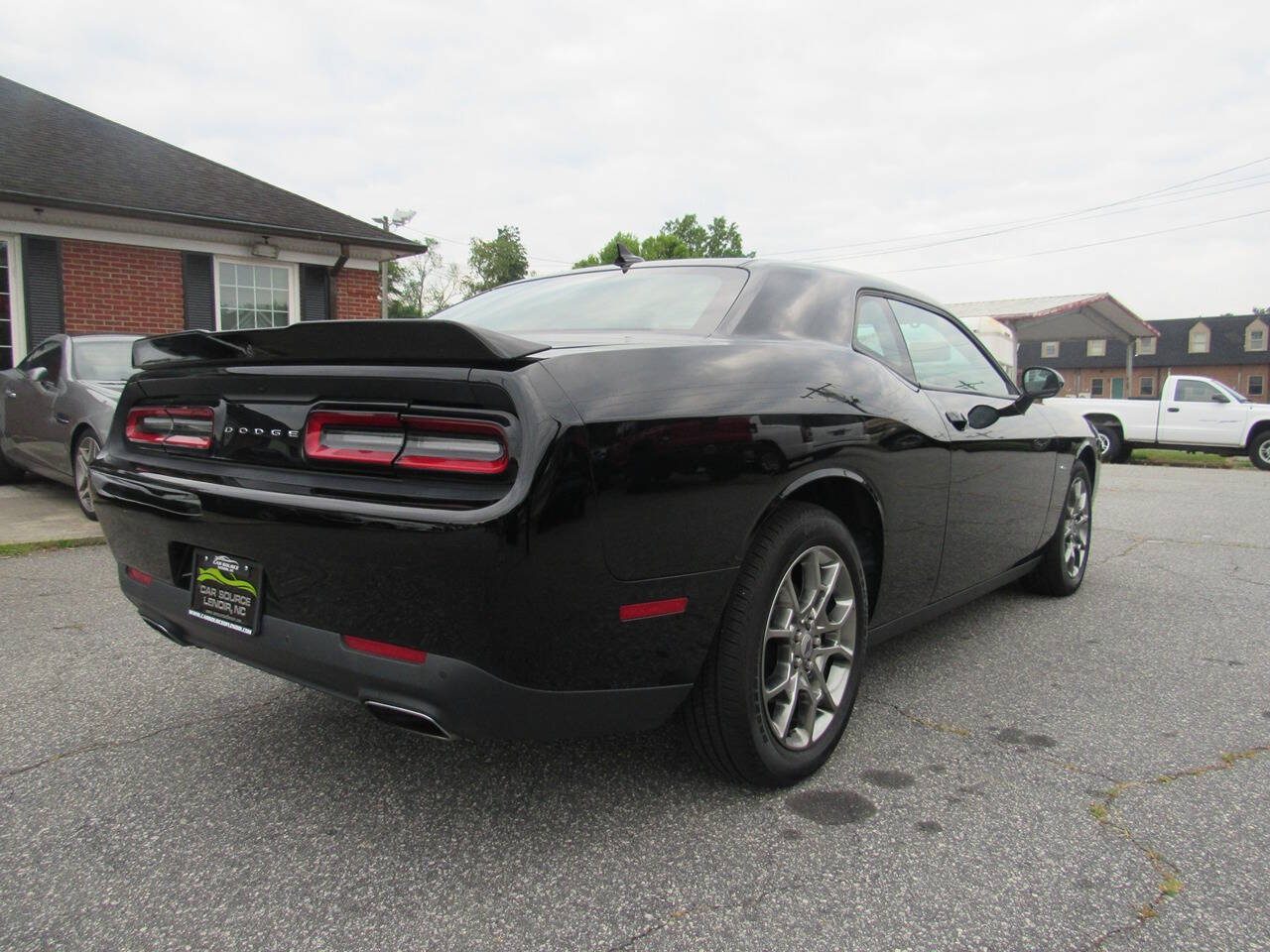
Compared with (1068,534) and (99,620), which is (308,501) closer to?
(99,620)

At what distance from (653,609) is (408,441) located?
25.2 inches

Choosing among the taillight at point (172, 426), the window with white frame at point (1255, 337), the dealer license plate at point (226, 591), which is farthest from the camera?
the window with white frame at point (1255, 337)

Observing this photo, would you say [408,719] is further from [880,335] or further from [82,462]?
[82,462]

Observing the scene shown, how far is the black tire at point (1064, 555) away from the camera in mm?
4332

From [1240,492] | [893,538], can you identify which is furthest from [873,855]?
[1240,492]

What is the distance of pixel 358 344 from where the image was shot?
196 centimetres

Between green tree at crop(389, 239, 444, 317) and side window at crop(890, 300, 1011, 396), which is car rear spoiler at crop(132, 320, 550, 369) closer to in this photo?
side window at crop(890, 300, 1011, 396)

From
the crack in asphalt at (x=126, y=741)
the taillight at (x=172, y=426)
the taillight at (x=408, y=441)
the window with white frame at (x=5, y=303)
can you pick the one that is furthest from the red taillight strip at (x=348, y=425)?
the window with white frame at (x=5, y=303)

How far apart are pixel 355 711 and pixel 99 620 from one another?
181 cm

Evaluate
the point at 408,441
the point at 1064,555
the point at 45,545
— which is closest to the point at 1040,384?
the point at 1064,555

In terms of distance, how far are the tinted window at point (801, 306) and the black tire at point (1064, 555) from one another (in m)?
2.06

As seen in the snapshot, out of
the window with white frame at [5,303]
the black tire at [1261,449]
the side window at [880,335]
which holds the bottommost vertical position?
the black tire at [1261,449]

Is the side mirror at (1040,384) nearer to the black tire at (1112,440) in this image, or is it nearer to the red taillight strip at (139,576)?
the red taillight strip at (139,576)

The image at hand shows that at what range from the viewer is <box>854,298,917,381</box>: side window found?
2.91 meters
